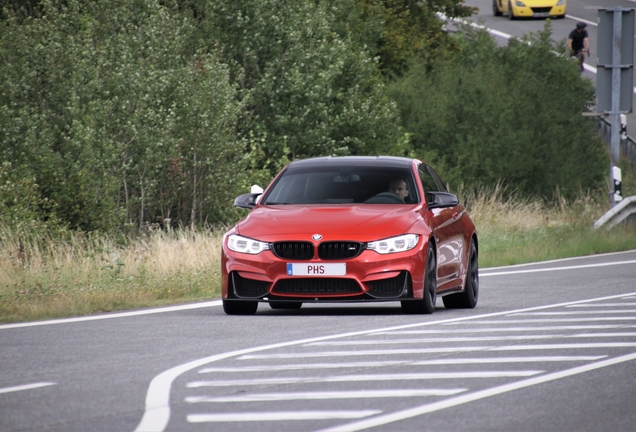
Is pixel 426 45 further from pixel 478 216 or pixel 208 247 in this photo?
pixel 208 247

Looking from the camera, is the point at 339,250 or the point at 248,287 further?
the point at 248,287

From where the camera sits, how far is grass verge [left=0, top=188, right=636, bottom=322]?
15289 millimetres

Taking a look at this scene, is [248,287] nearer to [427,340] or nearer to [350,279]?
[350,279]

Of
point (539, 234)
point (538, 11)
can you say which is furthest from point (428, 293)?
point (538, 11)

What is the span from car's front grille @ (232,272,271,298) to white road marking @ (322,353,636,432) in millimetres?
4167

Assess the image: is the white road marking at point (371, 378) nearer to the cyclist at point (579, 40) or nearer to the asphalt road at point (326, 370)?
the asphalt road at point (326, 370)

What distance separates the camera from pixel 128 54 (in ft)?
95.7

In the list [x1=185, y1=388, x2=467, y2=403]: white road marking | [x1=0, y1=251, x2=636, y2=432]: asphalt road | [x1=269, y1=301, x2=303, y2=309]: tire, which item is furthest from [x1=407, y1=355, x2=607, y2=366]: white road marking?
[x1=269, y1=301, x2=303, y2=309]: tire

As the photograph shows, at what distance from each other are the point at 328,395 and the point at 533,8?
6038 centimetres

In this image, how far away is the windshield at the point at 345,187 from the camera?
48.5 ft

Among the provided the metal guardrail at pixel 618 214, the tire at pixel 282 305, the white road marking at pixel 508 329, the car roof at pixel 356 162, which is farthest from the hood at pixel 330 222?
the metal guardrail at pixel 618 214

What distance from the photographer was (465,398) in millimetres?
8508

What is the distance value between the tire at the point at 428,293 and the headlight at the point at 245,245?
1.45m

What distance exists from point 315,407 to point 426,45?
1587 inches
